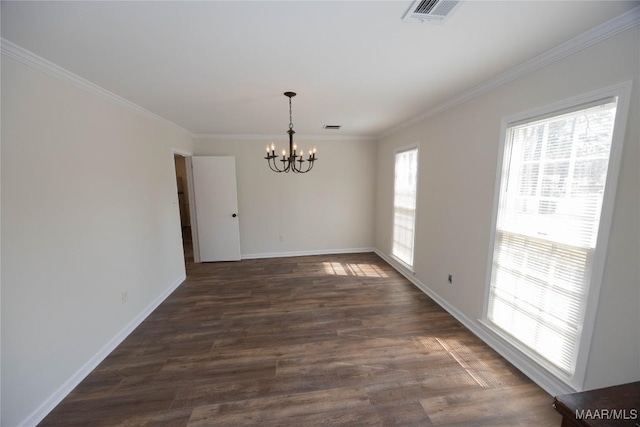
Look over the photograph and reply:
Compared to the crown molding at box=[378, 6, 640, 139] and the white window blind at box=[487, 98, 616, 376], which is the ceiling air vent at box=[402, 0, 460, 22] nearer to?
the crown molding at box=[378, 6, 640, 139]

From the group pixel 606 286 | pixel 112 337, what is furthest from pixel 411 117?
pixel 112 337

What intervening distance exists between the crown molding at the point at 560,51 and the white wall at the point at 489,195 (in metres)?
0.03

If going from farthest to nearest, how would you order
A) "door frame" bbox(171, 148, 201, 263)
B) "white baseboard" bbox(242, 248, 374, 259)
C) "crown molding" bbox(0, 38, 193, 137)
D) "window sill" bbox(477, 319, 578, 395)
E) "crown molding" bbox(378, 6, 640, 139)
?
"white baseboard" bbox(242, 248, 374, 259), "door frame" bbox(171, 148, 201, 263), "window sill" bbox(477, 319, 578, 395), "crown molding" bbox(0, 38, 193, 137), "crown molding" bbox(378, 6, 640, 139)

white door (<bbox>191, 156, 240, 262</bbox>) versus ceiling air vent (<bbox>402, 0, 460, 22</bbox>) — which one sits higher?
ceiling air vent (<bbox>402, 0, 460, 22</bbox>)

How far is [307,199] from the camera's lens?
4930 mm

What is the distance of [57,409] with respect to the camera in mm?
1692

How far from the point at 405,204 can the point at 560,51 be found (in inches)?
100

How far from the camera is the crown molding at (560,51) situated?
52.4 inches

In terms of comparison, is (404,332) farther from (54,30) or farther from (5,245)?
(54,30)

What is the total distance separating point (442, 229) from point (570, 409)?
2.19m

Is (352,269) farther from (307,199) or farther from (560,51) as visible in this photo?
(560,51)

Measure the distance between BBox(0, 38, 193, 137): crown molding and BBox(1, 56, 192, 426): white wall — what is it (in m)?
0.04

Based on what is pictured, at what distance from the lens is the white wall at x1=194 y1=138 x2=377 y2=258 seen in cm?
469

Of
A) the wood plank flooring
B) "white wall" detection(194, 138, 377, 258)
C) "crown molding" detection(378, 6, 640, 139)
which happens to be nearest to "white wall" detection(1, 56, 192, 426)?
the wood plank flooring
